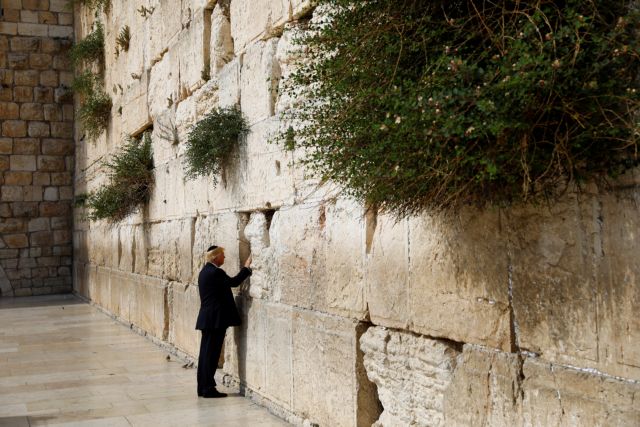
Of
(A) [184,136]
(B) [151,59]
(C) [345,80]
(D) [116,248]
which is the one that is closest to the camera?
(C) [345,80]

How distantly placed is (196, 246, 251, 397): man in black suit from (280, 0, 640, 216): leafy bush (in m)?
2.84

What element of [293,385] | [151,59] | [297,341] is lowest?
[293,385]

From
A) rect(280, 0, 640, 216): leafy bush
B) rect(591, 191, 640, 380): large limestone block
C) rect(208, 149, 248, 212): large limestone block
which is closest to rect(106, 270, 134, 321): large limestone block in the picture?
rect(208, 149, 248, 212): large limestone block

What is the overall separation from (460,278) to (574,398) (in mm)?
782

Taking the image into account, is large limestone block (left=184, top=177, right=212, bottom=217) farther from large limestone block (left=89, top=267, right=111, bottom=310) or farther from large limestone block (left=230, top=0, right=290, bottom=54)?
large limestone block (left=89, top=267, right=111, bottom=310)

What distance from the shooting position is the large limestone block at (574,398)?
249 centimetres

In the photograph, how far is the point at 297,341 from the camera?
499cm

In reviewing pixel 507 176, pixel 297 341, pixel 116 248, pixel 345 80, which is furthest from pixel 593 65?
pixel 116 248

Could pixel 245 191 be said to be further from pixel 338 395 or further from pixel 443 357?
pixel 443 357

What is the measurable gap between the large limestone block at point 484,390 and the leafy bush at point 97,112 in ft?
32.6

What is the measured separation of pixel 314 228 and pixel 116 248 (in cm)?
747

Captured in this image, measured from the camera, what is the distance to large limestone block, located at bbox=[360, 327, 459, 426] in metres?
3.49

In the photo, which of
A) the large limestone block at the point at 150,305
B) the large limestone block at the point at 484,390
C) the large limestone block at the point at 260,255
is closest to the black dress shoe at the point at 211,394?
the large limestone block at the point at 260,255

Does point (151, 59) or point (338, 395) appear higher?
point (151, 59)
